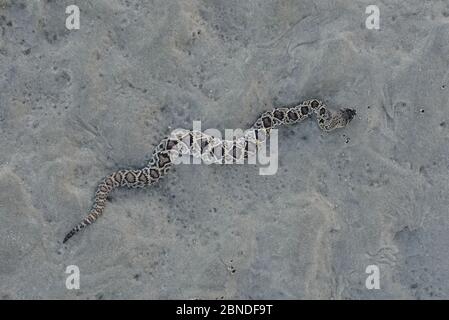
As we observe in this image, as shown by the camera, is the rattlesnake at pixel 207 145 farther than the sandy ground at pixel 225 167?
Yes

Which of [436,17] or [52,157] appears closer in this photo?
[52,157]

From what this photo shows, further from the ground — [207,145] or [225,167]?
[207,145]

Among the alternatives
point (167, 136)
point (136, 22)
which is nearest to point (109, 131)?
point (167, 136)

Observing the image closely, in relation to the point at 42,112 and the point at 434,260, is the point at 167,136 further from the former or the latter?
the point at 434,260
